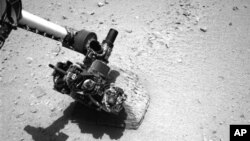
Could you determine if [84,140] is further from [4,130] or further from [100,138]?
[4,130]

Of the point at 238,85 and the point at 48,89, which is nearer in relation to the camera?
the point at 238,85

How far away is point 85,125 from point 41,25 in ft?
8.14

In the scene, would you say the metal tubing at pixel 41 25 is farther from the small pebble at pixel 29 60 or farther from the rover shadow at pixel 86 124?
the small pebble at pixel 29 60

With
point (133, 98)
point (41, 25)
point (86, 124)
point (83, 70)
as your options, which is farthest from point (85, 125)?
point (41, 25)

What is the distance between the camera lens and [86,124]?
5.44m

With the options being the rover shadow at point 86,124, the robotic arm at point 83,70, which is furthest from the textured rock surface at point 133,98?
the robotic arm at point 83,70

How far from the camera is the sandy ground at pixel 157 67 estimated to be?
17.4 ft

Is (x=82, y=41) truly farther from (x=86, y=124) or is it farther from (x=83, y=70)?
(x=86, y=124)

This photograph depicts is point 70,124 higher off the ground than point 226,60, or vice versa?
point 226,60

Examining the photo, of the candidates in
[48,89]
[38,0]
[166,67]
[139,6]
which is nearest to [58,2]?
[38,0]

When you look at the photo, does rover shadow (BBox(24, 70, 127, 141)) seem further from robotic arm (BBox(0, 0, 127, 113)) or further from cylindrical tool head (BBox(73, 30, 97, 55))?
cylindrical tool head (BBox(73, 30, 97, 55))

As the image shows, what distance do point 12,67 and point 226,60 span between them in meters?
5.96

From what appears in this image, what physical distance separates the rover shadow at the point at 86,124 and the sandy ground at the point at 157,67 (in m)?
0.02

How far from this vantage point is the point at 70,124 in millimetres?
5473
